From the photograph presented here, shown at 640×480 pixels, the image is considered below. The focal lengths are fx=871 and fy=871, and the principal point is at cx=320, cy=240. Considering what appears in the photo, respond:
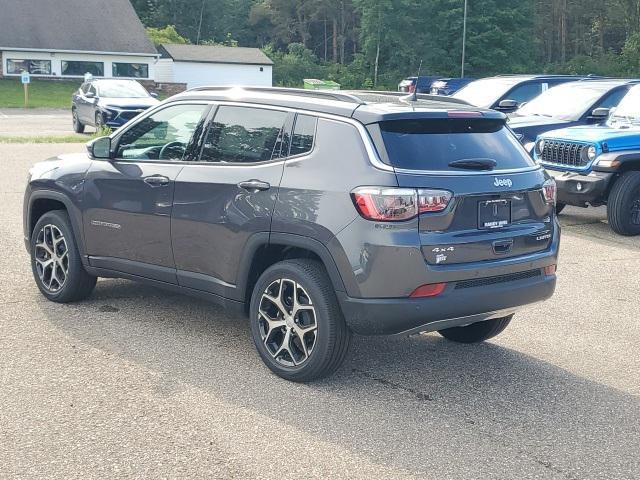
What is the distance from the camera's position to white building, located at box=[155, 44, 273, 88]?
208 feet

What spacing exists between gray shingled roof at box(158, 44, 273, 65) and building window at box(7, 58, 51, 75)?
30.5 ft

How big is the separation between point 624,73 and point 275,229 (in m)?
67.7

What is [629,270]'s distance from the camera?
9156 mm

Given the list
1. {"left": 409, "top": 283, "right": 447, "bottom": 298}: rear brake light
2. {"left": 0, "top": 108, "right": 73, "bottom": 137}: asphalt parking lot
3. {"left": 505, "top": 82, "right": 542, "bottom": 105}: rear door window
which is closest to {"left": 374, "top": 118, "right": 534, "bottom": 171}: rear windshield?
{"left": 409, "top": 283, "right": 447, "bottom": 298}: rear brake light

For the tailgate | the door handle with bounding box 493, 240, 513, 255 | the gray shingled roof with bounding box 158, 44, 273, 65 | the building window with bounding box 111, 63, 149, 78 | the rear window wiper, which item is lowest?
the door handle with bounding box 493, 240, 513, 255

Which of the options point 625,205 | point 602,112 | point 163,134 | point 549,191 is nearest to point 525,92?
point 602,112

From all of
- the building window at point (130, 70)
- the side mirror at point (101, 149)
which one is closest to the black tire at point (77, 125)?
the side mirror at point (101, 149)

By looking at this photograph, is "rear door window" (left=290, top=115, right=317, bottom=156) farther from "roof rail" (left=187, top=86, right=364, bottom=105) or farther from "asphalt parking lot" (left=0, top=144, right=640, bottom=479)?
"asphalt parking lot" (left=0, top=144, right=640, bottom=479)

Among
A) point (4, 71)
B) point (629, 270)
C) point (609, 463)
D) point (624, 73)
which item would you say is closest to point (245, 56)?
point (4, 71)

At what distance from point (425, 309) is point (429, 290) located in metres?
0.11

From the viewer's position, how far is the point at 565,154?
11.5 meters

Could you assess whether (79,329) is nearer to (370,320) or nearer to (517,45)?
(370,320)

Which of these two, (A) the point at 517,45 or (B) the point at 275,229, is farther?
(A) the point at 517,45

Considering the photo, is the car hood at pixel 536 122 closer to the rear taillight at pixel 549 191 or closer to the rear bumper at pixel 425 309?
the rear taillight at pixel 549 191
